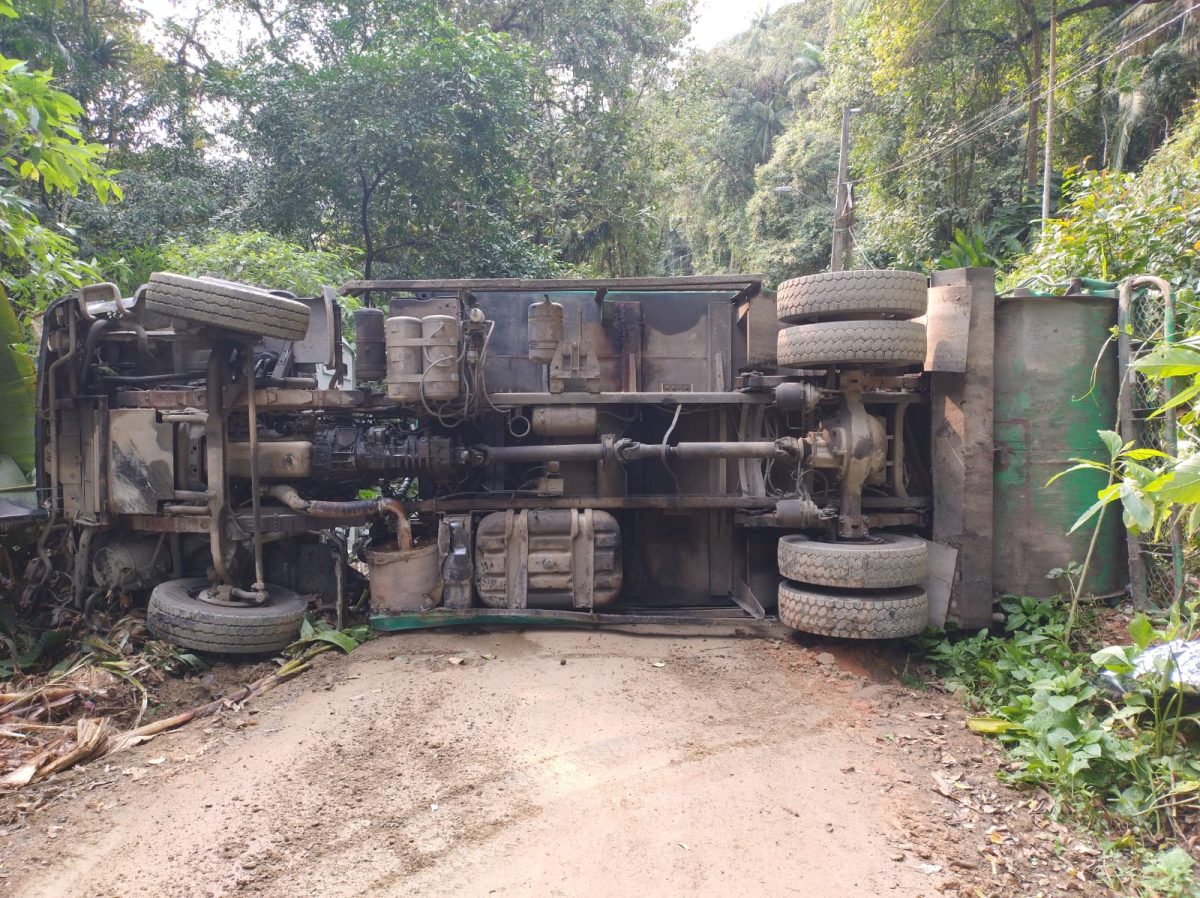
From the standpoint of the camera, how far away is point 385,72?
12203mm

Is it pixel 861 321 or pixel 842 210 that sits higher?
pixel 842 210

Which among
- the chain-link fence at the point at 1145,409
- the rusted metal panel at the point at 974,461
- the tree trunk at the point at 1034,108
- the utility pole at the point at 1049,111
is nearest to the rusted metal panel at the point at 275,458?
the rusted metal panel at the point at 974,461

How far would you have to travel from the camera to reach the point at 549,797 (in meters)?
3.03

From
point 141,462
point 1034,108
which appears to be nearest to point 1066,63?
point 1034,108

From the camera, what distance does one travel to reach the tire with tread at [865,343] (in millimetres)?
4426

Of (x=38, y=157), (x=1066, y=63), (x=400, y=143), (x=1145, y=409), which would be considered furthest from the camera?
(x=1066, y=63)

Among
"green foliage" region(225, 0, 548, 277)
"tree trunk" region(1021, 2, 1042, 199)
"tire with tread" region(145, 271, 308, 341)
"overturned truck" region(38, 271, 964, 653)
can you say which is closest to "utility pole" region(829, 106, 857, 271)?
"tree trunk" region(1021, 2, 1042, 199)

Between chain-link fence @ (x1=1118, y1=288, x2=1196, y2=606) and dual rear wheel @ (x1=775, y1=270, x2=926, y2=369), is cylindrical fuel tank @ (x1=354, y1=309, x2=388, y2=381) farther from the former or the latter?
chain-link fence @ (x1=1118, y1=288, x2=1196, y2=606)

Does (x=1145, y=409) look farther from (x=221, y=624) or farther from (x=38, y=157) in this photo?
(x=38, y=157)

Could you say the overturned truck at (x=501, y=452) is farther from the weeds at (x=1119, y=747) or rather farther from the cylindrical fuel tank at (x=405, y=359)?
the weeds at (x=1119, y=747)

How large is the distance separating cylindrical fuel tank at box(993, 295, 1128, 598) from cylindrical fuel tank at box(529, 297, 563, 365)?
2664 mm

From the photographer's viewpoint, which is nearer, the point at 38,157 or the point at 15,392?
the point at 38,157

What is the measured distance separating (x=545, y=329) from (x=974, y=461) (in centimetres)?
270

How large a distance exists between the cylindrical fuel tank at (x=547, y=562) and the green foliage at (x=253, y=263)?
5.86 metres
